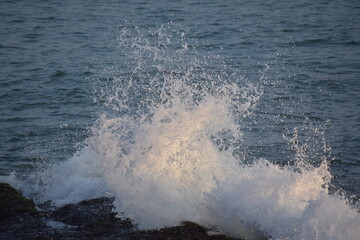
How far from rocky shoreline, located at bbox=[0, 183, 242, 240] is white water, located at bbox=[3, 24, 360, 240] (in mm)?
213

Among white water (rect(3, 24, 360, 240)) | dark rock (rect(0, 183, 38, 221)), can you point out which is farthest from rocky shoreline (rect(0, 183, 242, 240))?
white water (rect(3, 24, 360, 240))

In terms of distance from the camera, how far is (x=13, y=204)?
699 cm

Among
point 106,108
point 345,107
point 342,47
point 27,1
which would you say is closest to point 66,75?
point 106,108

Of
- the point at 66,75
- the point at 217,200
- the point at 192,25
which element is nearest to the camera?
the point at 217,200

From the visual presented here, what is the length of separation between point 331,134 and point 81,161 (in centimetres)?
545

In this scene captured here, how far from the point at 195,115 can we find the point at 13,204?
9.98 ft

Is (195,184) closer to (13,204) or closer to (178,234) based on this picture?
(178,234)

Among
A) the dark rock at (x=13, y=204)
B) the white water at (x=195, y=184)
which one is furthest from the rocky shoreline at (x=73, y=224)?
the white water at (x=195, y=184)

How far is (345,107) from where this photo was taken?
11.9 metres

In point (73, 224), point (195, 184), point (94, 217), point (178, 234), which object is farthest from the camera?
point (195, 184)

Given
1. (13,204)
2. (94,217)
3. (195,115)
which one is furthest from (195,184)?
(13,204)

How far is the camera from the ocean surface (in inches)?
263

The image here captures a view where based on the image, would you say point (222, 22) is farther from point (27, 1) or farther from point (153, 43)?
point (27, 1)

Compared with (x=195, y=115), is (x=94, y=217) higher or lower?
lower
